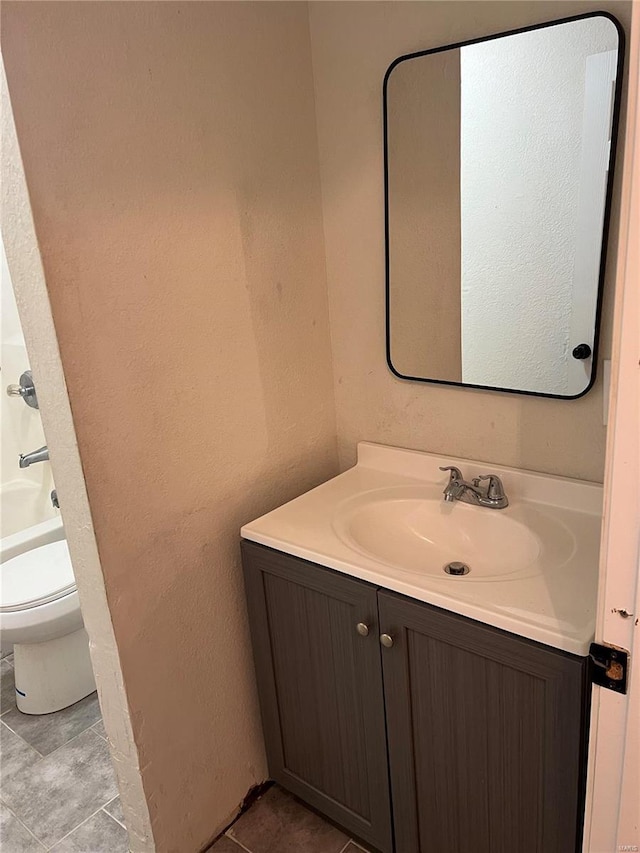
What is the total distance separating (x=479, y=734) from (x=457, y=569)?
0.34 metres

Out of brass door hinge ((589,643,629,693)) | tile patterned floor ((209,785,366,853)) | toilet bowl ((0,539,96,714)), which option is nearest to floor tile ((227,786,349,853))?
tile patterned floor ((209,785,366,853))

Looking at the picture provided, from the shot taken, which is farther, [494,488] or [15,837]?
[15,837]

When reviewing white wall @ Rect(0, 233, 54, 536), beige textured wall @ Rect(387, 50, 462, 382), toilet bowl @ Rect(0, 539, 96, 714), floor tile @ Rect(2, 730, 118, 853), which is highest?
beige textured wall @ Rect(387, 50, 462, 382)

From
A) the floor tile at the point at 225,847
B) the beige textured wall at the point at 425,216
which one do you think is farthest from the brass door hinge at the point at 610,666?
the floor tile at the point at 225,847

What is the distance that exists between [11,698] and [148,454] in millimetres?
1396

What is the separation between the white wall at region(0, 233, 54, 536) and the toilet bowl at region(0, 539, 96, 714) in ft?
1.98

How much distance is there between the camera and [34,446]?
111 inches

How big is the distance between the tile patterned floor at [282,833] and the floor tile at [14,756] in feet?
2.15

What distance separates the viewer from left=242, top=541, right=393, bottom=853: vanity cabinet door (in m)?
1.38

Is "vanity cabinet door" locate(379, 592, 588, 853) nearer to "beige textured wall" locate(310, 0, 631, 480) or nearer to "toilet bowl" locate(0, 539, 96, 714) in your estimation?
"beige textured wall" locate(310, 0, 631, 480)

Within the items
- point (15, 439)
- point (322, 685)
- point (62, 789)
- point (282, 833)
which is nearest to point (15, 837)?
point (62, 789)

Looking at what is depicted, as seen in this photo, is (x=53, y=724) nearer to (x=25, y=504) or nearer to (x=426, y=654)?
(x=25, y=504)

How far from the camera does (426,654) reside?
126 centimetres

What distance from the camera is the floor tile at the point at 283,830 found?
1.61 meters
